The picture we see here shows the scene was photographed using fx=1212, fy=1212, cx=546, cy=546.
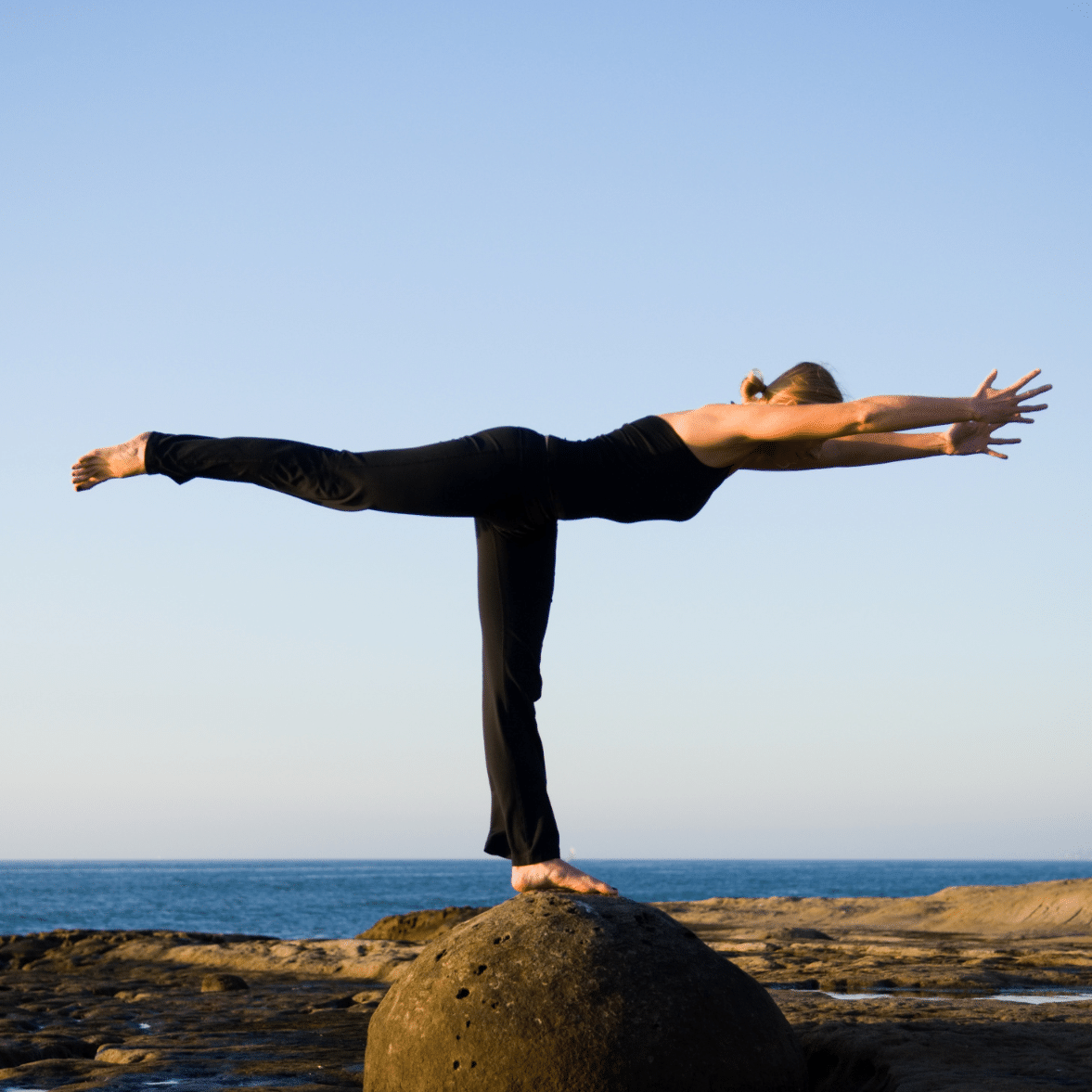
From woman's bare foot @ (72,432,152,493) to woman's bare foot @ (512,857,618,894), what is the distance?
255 cm

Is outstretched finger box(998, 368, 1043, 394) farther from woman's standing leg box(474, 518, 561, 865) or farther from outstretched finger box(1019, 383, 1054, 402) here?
woman's standing leg box(474, 518, 561, 865)

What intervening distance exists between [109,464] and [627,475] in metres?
2.30

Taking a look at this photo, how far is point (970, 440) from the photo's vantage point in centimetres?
568

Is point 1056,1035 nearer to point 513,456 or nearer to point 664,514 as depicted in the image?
point 664,514

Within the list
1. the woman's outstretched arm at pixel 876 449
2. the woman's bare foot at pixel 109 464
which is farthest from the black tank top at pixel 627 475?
the woman's bare foot at pixel 109 464

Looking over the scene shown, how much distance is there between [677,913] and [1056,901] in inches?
249

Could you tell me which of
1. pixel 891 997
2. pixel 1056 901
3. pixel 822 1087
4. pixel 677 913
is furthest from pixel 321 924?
pixel 822 1087

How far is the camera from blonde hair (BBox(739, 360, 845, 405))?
5594mm

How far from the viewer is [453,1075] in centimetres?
517

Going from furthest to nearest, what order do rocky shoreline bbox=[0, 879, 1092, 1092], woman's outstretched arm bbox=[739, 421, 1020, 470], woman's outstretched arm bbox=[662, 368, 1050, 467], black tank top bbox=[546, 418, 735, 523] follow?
rocky shoreline bbox=[0, 879, 1092, 1092] < woman's outstretched arm bbox=[739, 421, 1020, 470] < black tank top bbox=[546, 418, 735, 523] < woman's outstretched arm bbox=[662, 368, 1050, 467]

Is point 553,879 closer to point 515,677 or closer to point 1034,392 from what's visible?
point 515,677

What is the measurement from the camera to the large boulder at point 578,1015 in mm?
5070

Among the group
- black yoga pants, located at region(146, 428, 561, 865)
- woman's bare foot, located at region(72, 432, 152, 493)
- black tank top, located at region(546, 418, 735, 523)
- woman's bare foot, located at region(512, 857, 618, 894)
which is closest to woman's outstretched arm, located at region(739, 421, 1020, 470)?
black tank top, located at region(546, 418, 735, 523)

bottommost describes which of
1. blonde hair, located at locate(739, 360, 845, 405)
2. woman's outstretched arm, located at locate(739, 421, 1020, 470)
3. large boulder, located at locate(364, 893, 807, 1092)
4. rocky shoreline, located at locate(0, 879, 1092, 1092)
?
rocky shoreline, located at locate(0, 879, 1092, 1092)
